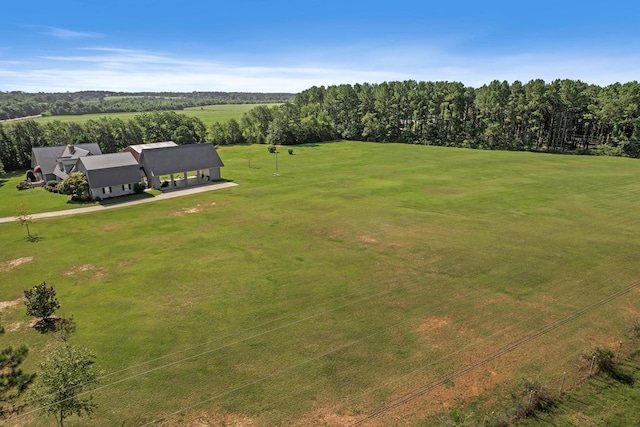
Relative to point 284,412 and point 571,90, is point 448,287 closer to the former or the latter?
point 284,412

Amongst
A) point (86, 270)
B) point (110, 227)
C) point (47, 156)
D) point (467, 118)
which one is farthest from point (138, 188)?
point (467, 118)

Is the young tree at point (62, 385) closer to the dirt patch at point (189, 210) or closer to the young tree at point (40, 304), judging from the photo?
the young tree at point (40, 304)

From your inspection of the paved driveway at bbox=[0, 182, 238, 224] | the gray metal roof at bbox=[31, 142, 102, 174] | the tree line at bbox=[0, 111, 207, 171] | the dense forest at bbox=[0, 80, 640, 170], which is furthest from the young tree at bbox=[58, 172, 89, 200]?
the dense forest at bbox=[0, 80, 640, 170]

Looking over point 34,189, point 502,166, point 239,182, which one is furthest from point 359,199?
point 34,189

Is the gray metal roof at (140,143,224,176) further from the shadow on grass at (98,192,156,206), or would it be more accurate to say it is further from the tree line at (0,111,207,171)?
the tree line at (0,111,207,171)

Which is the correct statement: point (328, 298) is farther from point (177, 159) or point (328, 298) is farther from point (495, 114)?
point (495, 114)

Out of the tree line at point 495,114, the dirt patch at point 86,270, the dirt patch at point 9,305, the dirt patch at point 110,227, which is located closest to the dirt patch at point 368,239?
the dirt patch at point 86,270
